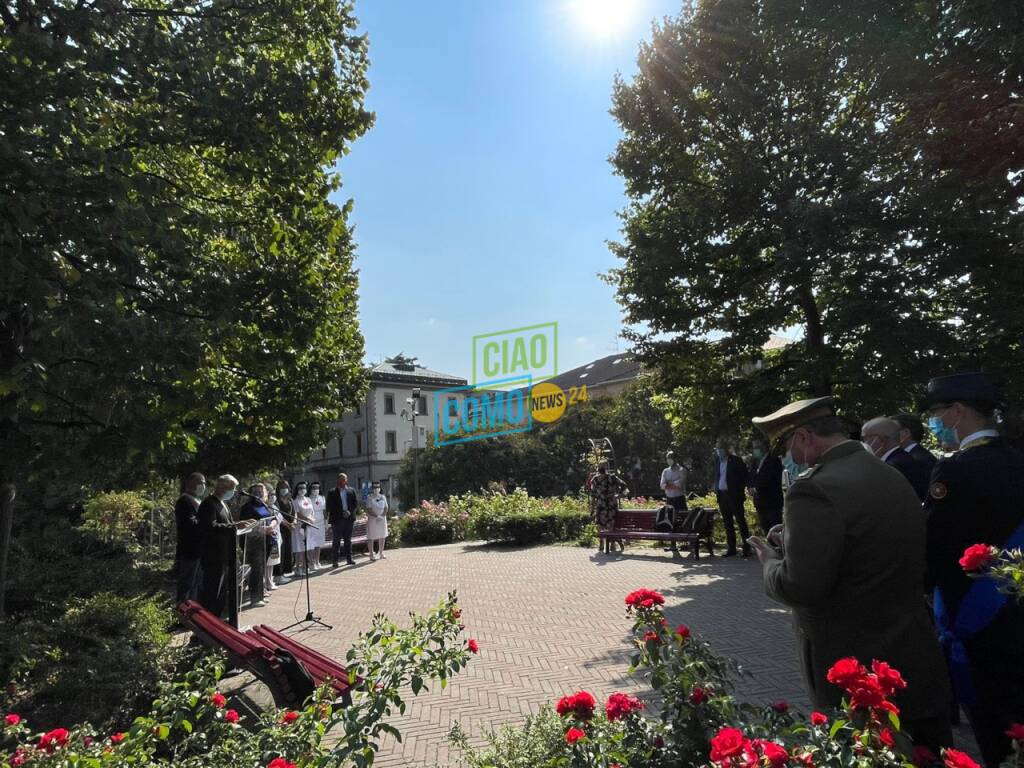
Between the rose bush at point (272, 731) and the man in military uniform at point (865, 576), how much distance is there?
158cm

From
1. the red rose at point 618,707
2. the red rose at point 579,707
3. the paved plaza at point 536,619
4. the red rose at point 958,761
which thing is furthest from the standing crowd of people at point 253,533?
the red rose at point 958,761

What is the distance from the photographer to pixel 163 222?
5363mm

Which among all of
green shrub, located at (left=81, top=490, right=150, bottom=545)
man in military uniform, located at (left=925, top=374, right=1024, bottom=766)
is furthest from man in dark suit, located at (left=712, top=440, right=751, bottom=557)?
green shrub, located at (left=81, top=490, right=150, bottom=545)

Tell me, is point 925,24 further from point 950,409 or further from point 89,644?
point 89,644

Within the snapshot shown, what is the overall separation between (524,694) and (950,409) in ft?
12.6

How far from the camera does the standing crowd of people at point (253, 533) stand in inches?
279

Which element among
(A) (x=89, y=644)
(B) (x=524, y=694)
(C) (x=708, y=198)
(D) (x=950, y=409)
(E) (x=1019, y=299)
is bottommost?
(B) (x=524, y=694)

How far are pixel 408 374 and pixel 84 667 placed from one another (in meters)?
53.8

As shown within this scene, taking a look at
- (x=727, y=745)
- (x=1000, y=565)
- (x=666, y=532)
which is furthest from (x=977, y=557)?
(x=666, y=532)

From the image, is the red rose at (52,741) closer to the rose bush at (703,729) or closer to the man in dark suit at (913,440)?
the rose bush at (703,729)

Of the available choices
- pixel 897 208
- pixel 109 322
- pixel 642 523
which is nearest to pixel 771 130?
pixel 897 208

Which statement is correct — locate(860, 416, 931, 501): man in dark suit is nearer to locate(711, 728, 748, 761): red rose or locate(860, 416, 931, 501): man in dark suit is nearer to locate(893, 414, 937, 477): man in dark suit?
locate(893, 414, 937, 477): man in dark suit

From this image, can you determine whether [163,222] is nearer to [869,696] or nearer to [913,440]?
[869,696]

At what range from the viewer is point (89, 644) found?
19.1ft
